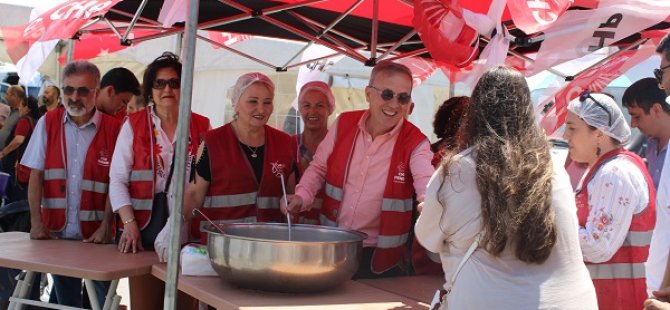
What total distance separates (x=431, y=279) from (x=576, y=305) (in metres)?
1.01

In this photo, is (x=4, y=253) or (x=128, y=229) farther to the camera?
(x=128, y=229)

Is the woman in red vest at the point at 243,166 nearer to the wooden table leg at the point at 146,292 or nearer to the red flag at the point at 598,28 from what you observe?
the wooden table leg at the point at 146,292

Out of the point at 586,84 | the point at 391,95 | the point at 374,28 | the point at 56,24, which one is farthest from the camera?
the point at 586,84

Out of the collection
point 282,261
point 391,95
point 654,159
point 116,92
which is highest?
point 116,92

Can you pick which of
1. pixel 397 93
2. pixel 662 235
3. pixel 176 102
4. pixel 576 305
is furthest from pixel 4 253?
pixel 662 235

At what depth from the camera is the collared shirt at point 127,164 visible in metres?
3.15

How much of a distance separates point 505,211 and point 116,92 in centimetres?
320

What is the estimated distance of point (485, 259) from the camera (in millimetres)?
1863

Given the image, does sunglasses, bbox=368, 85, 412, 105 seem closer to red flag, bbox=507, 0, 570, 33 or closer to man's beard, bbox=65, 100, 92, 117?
red flag, bbox=507, 0, 570, 33

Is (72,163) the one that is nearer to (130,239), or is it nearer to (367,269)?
(130,239)

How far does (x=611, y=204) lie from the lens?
2.28m

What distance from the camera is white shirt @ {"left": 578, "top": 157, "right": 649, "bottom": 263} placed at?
2.28 meters

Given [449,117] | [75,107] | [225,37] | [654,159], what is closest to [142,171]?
[75,107]

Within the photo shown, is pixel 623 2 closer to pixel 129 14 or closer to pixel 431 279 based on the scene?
pixel 431 279
